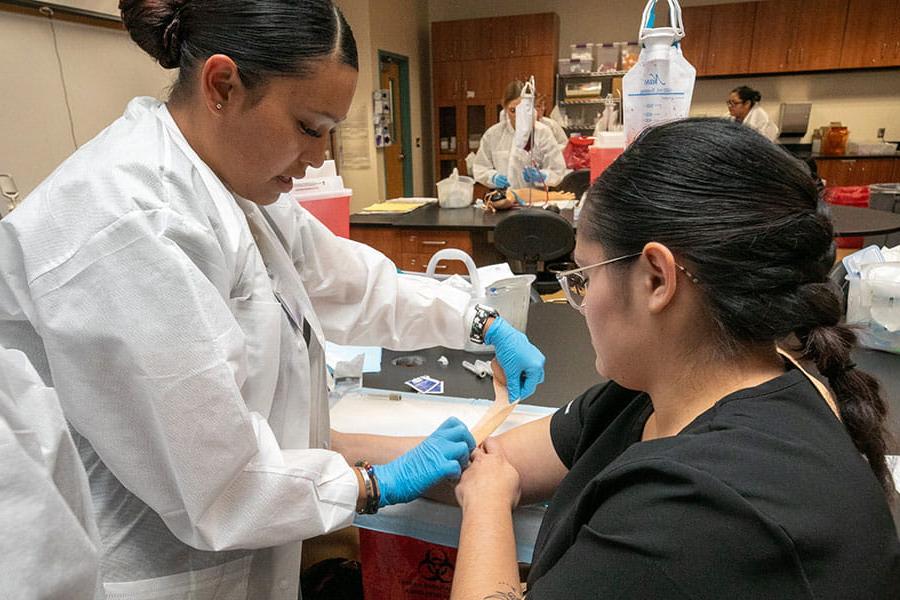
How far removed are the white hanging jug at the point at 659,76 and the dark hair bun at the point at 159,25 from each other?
0.89 meters

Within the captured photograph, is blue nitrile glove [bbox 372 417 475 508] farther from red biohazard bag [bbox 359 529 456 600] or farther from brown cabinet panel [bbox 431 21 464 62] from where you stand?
brown cabinet panel [bbox 431 21 464 62]

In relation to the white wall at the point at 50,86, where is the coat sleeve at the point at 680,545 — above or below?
below

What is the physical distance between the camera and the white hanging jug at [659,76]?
124 centimetres

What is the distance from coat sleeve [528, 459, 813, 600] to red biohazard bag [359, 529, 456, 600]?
0.56m

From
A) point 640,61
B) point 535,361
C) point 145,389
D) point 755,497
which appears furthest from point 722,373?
point 640,61

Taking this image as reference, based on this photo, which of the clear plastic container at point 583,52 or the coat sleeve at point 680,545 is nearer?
the coat sleeve at point 680,545

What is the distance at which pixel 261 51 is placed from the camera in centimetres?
85

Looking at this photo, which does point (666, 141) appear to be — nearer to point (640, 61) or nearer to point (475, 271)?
point (640, 61)

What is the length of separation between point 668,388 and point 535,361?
1.79 ft

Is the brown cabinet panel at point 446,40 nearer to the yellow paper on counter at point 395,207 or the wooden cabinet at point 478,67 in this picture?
the wooden cabinet at point 478,67

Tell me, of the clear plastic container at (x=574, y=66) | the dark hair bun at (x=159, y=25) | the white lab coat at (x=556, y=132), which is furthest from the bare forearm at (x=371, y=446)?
the clear plastic container at (x=574, y=66)

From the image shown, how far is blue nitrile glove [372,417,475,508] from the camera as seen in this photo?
97cm

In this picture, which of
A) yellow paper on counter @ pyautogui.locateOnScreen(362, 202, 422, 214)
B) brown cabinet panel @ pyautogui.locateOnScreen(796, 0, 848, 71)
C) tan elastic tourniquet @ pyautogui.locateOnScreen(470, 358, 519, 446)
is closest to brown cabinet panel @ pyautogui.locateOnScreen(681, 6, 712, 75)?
brown cabinet panel @ pyautogui.locateOnScreen(796, 0, 848, 71)

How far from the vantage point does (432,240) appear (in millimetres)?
3447
